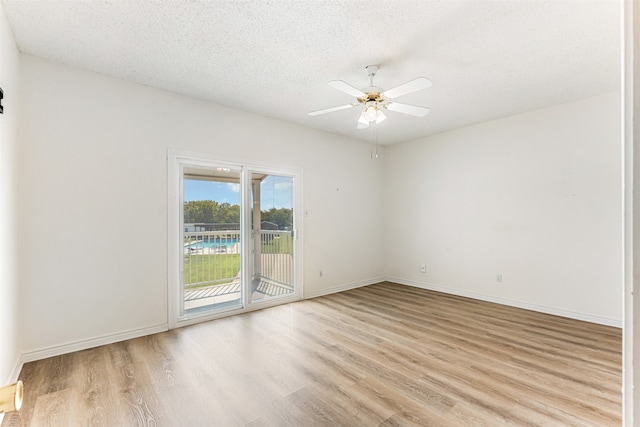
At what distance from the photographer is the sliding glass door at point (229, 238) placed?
3494 mm

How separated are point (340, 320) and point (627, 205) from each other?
342 cm

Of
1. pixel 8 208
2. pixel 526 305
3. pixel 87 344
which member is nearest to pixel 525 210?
pixel 526 305

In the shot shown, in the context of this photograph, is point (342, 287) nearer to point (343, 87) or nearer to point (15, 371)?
point (343, 87)

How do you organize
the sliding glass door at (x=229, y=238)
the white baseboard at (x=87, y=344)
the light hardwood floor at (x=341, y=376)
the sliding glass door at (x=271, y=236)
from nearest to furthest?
1. the light hardwood floor at (x=341, y=376)
2. the white baseboard at (x=87, y=344)
3. the sliding glass door at (x=229, y=238)
4. the sliding glass door at (x=271, y=236)

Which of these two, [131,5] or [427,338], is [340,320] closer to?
[427,338]

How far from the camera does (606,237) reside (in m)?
3.51

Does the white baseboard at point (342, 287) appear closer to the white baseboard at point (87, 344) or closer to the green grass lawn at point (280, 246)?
the green grass lawn at point (280, 246)

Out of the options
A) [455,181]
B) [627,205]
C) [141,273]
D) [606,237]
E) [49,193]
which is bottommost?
[141,273]

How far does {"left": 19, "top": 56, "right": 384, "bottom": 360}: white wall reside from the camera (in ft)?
8.66

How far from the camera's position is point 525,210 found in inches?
163

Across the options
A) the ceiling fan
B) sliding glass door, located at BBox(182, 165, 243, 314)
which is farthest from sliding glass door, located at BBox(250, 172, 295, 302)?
the ceiling fan

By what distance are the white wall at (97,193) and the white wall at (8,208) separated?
0.19 meters

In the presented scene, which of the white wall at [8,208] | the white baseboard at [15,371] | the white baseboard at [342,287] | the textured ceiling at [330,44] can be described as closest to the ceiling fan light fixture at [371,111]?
the textured ceiling at [330,44]

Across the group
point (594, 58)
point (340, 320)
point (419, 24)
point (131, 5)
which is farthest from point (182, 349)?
point (594, 58)
